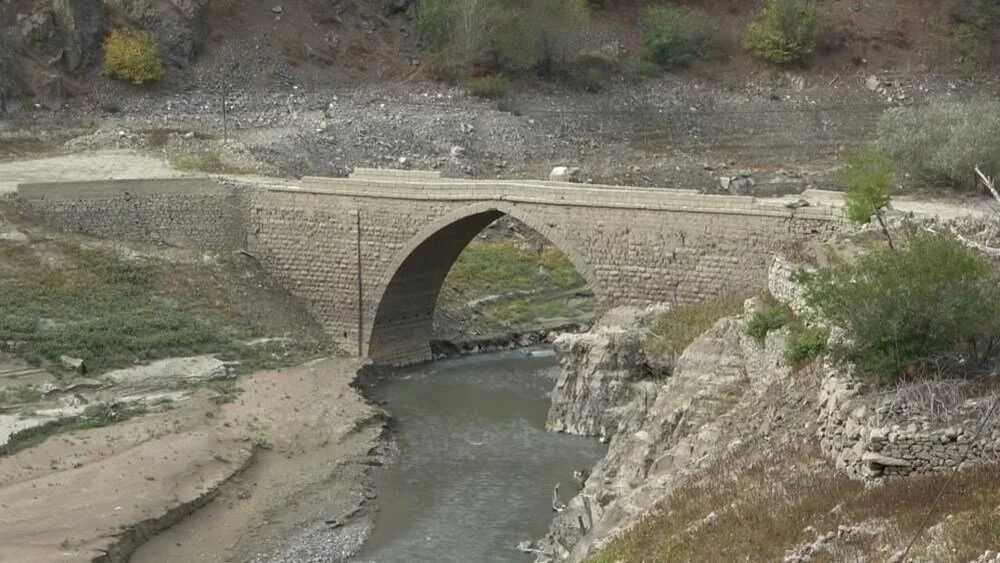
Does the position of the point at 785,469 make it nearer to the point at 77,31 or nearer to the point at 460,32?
the point at 77,31

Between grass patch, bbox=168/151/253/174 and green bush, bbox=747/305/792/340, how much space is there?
2381cm

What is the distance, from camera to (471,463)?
29.0m

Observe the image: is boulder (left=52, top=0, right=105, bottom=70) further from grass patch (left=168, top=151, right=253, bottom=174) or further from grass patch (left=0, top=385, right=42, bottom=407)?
grass patch (left=0, top=385, right=42, bottom=407)

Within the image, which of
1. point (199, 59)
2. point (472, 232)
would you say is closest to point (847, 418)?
point (472, 232)

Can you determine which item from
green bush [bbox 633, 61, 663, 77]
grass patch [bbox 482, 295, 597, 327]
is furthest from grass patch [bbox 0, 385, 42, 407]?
green bush [bbox 633, 61, 663, 77]

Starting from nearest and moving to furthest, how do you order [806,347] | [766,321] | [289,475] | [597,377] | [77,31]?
[806,347], [766,321], [289,475], [597,377], [77,31]

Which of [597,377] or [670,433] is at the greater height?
[670,433]

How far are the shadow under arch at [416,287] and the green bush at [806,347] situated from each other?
53.8ft

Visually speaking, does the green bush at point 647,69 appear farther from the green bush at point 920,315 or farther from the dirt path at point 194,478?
the green bush at point 920,315

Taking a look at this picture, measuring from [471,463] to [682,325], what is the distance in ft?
17.1

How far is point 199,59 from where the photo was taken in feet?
178

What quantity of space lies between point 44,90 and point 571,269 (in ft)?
60.3

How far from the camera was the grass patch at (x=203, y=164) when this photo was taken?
4225 cm

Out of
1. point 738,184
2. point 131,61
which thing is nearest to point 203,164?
point 131,61
